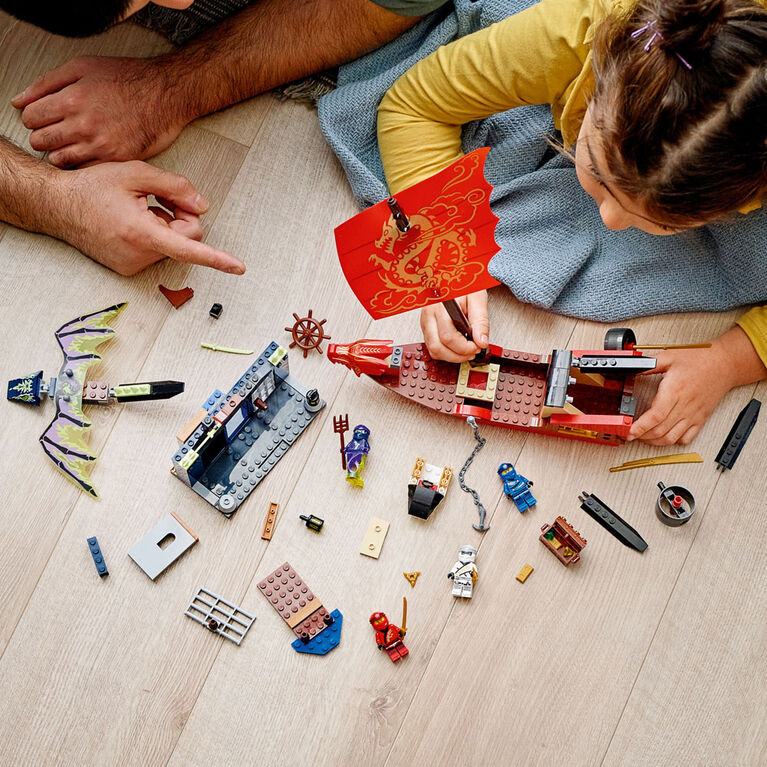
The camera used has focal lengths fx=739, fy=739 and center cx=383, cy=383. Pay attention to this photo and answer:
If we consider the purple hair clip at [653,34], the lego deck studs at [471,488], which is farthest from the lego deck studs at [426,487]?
the purple hair clip at [653,34]

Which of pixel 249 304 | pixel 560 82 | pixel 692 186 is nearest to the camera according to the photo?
pixel 692 186

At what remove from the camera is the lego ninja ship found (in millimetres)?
1011

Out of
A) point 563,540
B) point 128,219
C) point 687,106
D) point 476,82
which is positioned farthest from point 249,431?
point 687,106

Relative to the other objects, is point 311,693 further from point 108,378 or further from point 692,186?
point 692,186

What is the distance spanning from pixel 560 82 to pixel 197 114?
565mm

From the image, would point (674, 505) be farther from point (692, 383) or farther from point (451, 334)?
point (451, 334)

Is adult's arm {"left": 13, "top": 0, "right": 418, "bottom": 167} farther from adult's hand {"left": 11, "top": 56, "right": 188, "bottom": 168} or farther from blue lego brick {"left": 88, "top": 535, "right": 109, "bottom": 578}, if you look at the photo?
blue lego brick {"left": 88, "top": 535, "right": 109, "bottom": 578}

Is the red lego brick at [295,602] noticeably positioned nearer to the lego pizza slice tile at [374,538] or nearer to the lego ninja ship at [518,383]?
the lego pizza slice tile at [374,538]

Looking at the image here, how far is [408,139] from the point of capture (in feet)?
3.58

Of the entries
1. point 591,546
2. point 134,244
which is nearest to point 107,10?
point 134,244

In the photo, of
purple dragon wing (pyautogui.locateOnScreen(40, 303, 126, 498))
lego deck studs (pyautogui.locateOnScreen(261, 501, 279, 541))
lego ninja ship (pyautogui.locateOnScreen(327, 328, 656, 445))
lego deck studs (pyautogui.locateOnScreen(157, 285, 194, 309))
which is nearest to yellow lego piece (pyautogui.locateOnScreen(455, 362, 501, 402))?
lego ninja ship (pyautogui.locateOnScreen(327, 328, 656, 445))

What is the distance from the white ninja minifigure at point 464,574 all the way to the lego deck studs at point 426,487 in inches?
3.0

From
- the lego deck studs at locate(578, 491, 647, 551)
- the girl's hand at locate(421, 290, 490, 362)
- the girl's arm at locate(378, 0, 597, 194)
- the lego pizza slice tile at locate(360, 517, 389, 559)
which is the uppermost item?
the girl's arm at locate(378, 0, 597, 194)

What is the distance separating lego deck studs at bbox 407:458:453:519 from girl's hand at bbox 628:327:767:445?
10.8 inches
